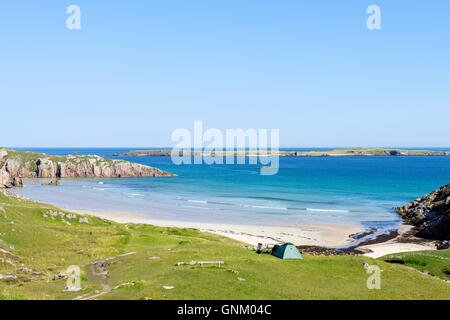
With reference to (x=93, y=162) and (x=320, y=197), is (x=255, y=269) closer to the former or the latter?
(x=320, y=197)

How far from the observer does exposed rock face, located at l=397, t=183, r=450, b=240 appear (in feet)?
224

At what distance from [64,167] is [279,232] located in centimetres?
14719

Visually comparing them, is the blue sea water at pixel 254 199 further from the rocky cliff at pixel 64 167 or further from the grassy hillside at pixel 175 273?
the grassy hillside at pixel 175 273

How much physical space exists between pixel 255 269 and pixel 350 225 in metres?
53.2

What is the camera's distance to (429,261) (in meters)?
41.8

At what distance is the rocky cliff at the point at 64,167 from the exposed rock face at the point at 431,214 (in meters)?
135

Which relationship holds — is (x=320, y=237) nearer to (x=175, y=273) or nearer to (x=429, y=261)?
(x=429, y=261)

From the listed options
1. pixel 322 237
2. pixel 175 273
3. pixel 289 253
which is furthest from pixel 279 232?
pixel 175 273

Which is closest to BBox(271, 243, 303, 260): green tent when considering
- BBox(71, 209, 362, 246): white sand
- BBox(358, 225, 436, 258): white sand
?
BBox(71, 209, 362, 246): white sand

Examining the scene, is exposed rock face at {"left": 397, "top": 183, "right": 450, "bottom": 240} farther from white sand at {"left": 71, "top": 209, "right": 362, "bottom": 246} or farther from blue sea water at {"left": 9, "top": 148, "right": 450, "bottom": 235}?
white sand at {"left": 71, "top": 209, "right": 362, "bottom": 246}

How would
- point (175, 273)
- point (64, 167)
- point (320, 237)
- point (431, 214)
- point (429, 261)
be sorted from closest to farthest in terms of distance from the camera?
point (175, 273), point (429, 261), point (320, 237), point (431, 214), point (64, 167)

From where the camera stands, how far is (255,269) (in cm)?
3164

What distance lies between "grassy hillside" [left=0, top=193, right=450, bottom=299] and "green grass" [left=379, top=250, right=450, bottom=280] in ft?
25.3
